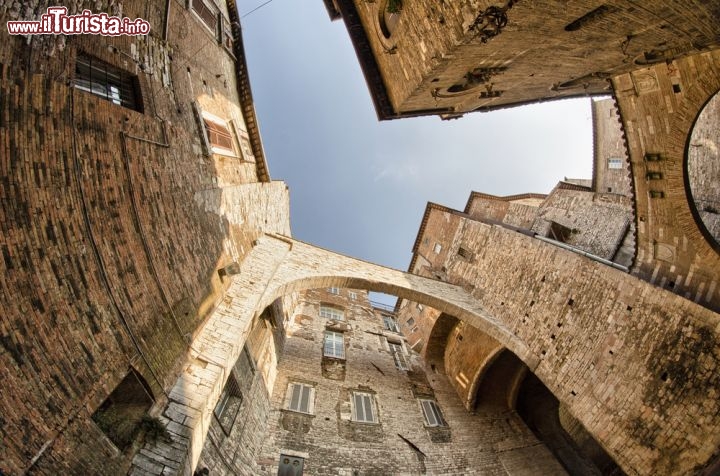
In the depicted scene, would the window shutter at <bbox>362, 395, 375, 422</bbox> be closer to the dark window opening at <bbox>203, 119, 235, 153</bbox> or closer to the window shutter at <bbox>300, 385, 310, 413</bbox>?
the window shutter at <bbox>300, 385, 310, 413</bbox>

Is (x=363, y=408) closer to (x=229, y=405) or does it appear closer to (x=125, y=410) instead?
(x=229, y=405)

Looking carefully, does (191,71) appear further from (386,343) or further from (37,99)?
(386,343)

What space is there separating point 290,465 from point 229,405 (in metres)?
2.25

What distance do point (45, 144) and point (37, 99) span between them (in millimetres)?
496

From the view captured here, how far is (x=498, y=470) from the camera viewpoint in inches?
396

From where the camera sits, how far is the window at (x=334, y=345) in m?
12.6

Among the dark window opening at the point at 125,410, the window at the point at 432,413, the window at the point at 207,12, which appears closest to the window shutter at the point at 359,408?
the window at the point at 432,413

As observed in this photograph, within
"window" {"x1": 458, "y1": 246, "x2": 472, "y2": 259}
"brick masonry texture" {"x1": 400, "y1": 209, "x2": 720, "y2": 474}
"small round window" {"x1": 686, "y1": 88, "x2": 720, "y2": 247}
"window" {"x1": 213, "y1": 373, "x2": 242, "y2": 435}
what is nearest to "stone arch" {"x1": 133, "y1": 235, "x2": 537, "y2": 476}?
"brick masonry texture" {"x1": 400, "y1": 209, "x2": 720, "y2": 474}

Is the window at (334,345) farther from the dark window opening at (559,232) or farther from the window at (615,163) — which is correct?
the window at (615,163)

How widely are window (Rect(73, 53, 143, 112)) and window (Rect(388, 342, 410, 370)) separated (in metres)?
Answer: 12.4

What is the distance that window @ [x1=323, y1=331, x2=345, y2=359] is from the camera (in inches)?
496

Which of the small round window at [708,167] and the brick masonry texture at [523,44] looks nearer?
the brick masonry texture at [523,44]

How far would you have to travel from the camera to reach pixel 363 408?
10562 mm

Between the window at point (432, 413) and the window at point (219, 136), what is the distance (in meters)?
10.8
